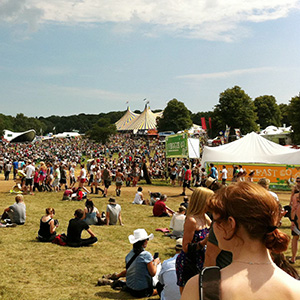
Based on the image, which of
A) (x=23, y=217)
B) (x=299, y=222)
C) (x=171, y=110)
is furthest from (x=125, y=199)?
(x=171, y=110)

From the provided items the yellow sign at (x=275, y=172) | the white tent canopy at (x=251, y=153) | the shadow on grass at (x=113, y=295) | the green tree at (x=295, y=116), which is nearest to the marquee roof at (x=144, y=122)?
the green tree at (x=295, y=116)

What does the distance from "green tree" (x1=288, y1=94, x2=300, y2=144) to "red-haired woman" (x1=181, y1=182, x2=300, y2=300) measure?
4011 centimetres

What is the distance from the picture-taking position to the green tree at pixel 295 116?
129ft

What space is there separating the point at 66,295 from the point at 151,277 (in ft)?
4.53

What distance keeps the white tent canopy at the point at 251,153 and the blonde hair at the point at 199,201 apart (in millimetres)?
17483

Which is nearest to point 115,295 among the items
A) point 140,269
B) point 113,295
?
point 113,295

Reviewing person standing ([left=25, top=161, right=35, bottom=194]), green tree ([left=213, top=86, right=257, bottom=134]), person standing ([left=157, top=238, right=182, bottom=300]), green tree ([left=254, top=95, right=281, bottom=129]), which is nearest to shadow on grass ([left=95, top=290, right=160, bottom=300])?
person standing ([left=157, top=238, right=182, bottom=300])

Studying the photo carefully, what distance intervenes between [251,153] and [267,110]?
5584 centimetres

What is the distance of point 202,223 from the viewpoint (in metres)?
3.96

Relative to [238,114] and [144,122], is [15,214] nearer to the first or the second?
[238,114]

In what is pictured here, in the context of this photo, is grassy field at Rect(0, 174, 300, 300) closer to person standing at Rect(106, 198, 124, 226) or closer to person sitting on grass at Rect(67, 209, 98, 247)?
person sitting on grass at Rect(67, 209, 98, 247)

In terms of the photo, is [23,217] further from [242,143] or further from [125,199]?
[242,143]

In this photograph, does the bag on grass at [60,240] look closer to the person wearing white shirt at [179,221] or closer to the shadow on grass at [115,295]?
the person wearing white shirt at [179,221]

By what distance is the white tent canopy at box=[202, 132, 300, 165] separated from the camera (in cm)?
2056
